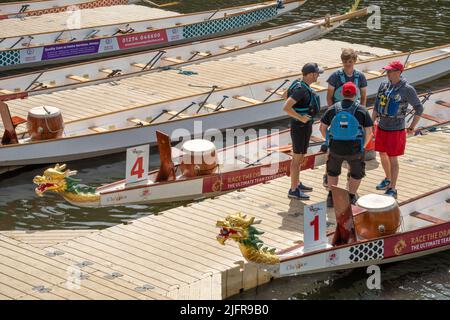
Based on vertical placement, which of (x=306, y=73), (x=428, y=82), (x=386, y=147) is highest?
(x=306, y=73)

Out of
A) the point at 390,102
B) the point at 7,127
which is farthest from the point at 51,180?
the point at 390,102

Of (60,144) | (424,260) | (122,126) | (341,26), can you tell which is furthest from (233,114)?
(341,26)

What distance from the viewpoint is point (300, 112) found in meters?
15.9

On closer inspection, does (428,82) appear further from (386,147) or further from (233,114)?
(386,147)

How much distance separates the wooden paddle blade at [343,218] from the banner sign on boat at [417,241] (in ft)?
2.10

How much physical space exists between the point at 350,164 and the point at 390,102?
59.6 inches

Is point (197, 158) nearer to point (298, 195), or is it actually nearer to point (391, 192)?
point (298, 195)

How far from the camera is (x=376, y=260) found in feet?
47.9

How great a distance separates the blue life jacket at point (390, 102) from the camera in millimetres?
16125

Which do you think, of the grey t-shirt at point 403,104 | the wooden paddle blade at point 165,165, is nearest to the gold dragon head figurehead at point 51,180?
the wooden paddle blade at point 165,165

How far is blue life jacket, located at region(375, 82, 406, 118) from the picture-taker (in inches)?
635

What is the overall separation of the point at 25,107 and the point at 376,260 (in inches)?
386

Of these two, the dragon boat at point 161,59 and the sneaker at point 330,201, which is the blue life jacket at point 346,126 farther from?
the dragon boat at point 161,59
